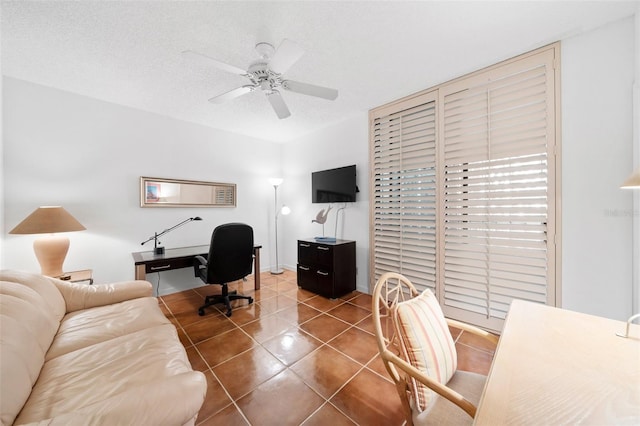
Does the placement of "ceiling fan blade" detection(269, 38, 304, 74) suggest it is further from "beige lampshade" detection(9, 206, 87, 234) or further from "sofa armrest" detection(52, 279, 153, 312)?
"beige lampshade" detection(9, 206, 87, 234)

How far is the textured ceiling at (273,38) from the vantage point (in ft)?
5.17

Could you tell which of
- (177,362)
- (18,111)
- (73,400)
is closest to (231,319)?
(177,362)

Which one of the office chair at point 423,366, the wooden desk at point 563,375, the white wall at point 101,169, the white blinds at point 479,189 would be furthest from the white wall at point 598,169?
the white wall at point 101,169

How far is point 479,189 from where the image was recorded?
2.26 metres

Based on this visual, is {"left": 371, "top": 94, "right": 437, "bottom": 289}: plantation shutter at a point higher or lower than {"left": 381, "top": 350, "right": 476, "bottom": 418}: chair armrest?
higher

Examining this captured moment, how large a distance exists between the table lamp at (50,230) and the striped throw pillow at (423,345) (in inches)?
120

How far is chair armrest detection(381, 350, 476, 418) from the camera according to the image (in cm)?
74

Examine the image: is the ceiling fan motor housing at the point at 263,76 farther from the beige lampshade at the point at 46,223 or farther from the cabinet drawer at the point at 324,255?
the beige lampshade at the point at 46,223

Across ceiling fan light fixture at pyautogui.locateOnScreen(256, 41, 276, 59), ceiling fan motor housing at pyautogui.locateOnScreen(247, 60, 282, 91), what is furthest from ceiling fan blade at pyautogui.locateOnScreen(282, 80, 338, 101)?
ceiling fan light fixture at pyautogui.locateOnScreen(256, 41, 276, 59)

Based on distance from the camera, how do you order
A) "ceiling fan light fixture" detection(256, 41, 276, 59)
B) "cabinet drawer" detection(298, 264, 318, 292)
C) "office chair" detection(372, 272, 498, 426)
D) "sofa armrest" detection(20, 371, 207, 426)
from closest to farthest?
"sofa armrest" detection(20, 371, 207, 426) < "office chair" detection(372, 272, 498, 426) < "ceiling fan light fixture" detection(256, 41, 276, 59) < "cabinet drawer" detection(298, 264, 318, 292)

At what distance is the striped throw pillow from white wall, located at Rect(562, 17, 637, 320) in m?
1.70

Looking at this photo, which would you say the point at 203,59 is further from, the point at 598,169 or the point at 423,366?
the point at 598,169

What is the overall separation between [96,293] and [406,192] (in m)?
3.13

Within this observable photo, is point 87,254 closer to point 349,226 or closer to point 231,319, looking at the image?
point 231,319
